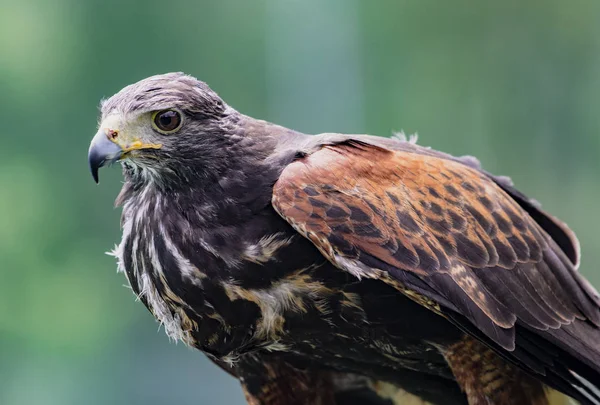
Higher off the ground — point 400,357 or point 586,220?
point 400,357

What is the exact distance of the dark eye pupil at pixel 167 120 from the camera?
204 cm

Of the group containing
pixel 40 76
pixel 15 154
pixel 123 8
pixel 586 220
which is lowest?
pixel 586 220

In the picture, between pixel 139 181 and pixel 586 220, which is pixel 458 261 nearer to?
pixel 139 181

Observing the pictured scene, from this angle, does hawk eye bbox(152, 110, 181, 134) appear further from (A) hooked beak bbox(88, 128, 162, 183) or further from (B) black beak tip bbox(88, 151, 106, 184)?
(B) black beak tip bbox(88, 151, 106, 184)

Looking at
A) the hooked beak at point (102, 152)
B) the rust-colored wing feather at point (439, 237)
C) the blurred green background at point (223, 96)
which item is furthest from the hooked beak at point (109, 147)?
the blurred green background at point (223, 96)

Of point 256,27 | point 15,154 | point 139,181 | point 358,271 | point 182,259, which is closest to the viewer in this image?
point 358,271

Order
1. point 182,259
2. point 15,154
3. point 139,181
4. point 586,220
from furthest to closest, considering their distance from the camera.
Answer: point 586,220
point 15,154
point 139,181
point 182,259

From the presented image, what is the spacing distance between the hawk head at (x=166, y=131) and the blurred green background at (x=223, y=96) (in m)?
1.70

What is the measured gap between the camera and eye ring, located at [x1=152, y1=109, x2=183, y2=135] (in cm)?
204

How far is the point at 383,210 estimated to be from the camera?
→ 6.70 feet

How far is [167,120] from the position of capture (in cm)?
206

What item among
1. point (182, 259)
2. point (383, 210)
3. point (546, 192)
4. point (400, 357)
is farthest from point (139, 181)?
point (546, 192)

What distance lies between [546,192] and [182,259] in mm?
3467

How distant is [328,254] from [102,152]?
2.09ft
